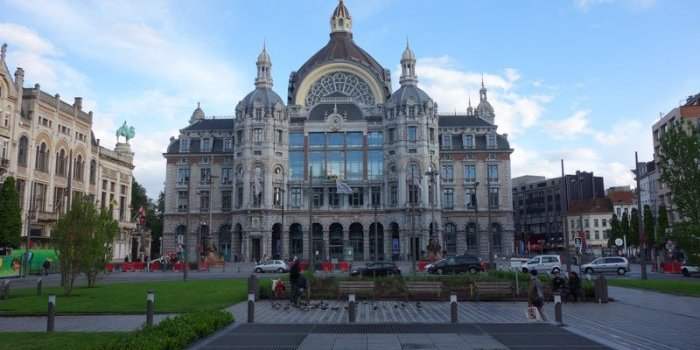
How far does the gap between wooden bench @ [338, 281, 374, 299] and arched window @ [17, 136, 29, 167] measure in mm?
49504

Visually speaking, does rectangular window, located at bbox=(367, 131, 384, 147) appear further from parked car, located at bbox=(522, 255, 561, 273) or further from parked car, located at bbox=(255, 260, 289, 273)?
parked car, located at bbox=(522, 255, 561, 273)

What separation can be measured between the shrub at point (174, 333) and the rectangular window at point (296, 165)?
219 feet

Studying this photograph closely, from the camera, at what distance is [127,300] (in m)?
25.8

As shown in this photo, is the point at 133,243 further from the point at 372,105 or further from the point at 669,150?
the point at 669,150

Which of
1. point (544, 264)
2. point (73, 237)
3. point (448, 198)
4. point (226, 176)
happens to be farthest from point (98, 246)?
point (448, 198)

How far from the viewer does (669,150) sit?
3241 centimetres

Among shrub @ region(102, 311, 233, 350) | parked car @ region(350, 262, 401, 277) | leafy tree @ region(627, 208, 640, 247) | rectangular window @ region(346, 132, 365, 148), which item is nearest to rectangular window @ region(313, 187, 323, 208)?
rectangular window @ region(346, 132, 365, 148)

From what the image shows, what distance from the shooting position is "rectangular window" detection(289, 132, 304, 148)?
279 feet

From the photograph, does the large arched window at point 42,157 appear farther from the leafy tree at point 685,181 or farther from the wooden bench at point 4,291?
the leafy tree at point 685,181

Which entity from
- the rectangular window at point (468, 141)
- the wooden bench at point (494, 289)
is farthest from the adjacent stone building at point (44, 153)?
the rectangular window at point (468, 141)

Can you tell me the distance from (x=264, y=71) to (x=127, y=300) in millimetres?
66835

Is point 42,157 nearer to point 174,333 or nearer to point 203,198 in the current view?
point 203,198

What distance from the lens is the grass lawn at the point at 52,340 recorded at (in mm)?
13823

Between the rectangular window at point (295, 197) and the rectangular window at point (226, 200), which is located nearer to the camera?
the rectangular window at point (295, 197)
